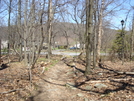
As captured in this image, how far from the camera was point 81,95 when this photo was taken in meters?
5.16

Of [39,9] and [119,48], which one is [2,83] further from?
[119,48]

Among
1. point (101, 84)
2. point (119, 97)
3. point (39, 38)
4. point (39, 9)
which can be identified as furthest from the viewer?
point (39, 38)

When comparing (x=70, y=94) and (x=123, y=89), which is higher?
(x=123, y=89)

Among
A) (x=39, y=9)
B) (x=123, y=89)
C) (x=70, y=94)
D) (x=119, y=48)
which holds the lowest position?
(x=70, y=94)

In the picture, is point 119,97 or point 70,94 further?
point 70,94

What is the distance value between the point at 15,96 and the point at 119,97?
3.77 meters

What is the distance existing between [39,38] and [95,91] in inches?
211

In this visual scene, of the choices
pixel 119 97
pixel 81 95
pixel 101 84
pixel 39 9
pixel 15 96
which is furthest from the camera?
pixel 39 9

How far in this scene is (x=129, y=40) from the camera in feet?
60.5

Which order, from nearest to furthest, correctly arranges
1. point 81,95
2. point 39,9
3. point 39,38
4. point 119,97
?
point 119,97, point 81,95, point 39,9, point 39,38

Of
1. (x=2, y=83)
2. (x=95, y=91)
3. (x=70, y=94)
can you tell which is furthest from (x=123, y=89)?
(x=2, y=83)

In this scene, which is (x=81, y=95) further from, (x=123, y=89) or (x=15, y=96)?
(x=15, y=96)

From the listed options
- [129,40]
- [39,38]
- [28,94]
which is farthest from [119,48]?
[28,94]

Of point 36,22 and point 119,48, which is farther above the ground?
point 36,22
